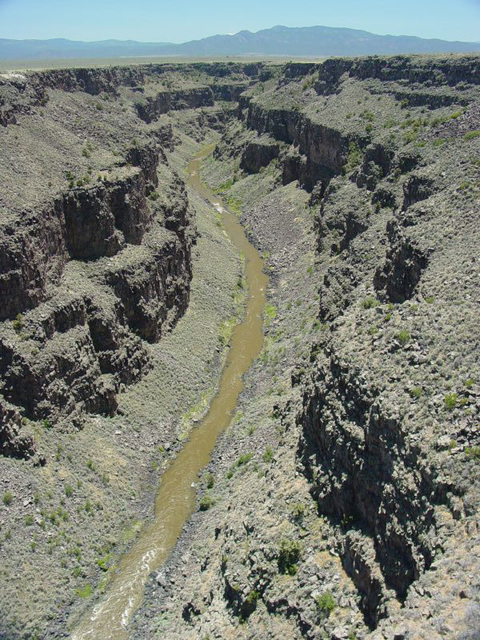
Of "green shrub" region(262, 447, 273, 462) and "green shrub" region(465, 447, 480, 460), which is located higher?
"green shrub" region(465, 447, 480, 460)

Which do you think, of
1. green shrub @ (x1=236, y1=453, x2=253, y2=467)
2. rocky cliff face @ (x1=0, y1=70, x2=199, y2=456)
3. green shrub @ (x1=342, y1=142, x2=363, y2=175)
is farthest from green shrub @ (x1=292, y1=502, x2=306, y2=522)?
green shrub @ (x1=342, y1=142, x2=363, y2=175)

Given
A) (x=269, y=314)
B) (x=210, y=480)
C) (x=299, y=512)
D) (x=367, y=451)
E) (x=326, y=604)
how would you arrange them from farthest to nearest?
1. (x=269, y=314)
2. (x=210, y=480)
3. (x=299, y=512)
4. (x=367, y=451)
5. (x=326, y=604)

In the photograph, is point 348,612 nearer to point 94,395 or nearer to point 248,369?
point 94,395

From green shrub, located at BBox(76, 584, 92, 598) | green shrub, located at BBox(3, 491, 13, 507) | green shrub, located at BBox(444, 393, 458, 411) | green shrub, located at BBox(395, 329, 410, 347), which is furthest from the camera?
green shrub, located at BBox(3, 491, 13, 507)

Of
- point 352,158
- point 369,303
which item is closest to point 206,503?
point 369,303

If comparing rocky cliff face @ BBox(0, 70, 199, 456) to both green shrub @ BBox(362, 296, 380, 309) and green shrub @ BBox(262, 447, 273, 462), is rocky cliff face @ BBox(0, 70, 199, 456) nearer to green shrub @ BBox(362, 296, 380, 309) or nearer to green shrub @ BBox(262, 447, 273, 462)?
green shrub @ BBox(262, 447, 273, 462)

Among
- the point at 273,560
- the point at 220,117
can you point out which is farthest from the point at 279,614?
the point at 220,117

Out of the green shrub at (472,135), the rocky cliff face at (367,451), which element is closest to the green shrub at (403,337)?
the rocky cliff face at (367,451)

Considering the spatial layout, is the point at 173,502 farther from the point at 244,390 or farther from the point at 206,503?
the point at 244,390
